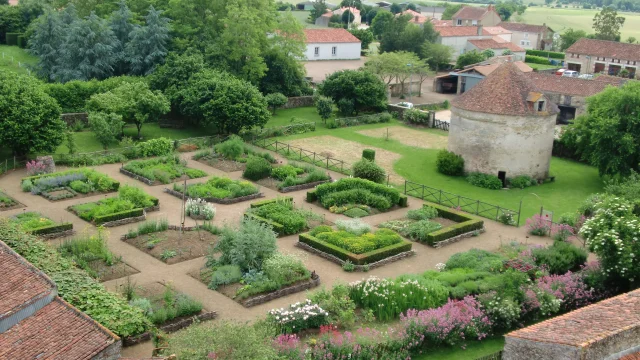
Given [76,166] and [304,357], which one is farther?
[76,166]

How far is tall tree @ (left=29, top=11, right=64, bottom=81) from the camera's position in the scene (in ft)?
183

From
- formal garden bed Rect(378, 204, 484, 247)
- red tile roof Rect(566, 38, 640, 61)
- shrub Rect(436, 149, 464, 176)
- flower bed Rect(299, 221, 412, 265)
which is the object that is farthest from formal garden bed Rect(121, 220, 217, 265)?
red tile roof Rect(566, 38, 640, 61)

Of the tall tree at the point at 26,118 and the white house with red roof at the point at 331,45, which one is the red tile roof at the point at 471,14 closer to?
the white house with red roof at the point at 331,45

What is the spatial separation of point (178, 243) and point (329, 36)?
184ft

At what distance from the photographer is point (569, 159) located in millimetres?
47531

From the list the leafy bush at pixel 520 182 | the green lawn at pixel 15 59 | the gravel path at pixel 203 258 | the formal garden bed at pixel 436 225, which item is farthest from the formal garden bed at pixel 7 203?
the leafy bush at pixel 520 182

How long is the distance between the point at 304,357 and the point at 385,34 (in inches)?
2627

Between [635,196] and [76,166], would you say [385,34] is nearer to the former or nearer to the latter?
[76,166]

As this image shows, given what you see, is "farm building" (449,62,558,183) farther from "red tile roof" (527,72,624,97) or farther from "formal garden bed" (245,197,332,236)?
"red tile roof" (527,72,624,97)

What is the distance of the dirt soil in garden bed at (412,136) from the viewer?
49.7 metres

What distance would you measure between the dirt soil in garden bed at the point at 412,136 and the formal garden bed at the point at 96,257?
2669 centimetres

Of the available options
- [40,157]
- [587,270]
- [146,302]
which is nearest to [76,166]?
[40,157]

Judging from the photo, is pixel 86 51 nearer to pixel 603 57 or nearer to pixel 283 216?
pixel 283 216

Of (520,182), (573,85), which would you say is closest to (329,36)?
Answer: (573,85)
